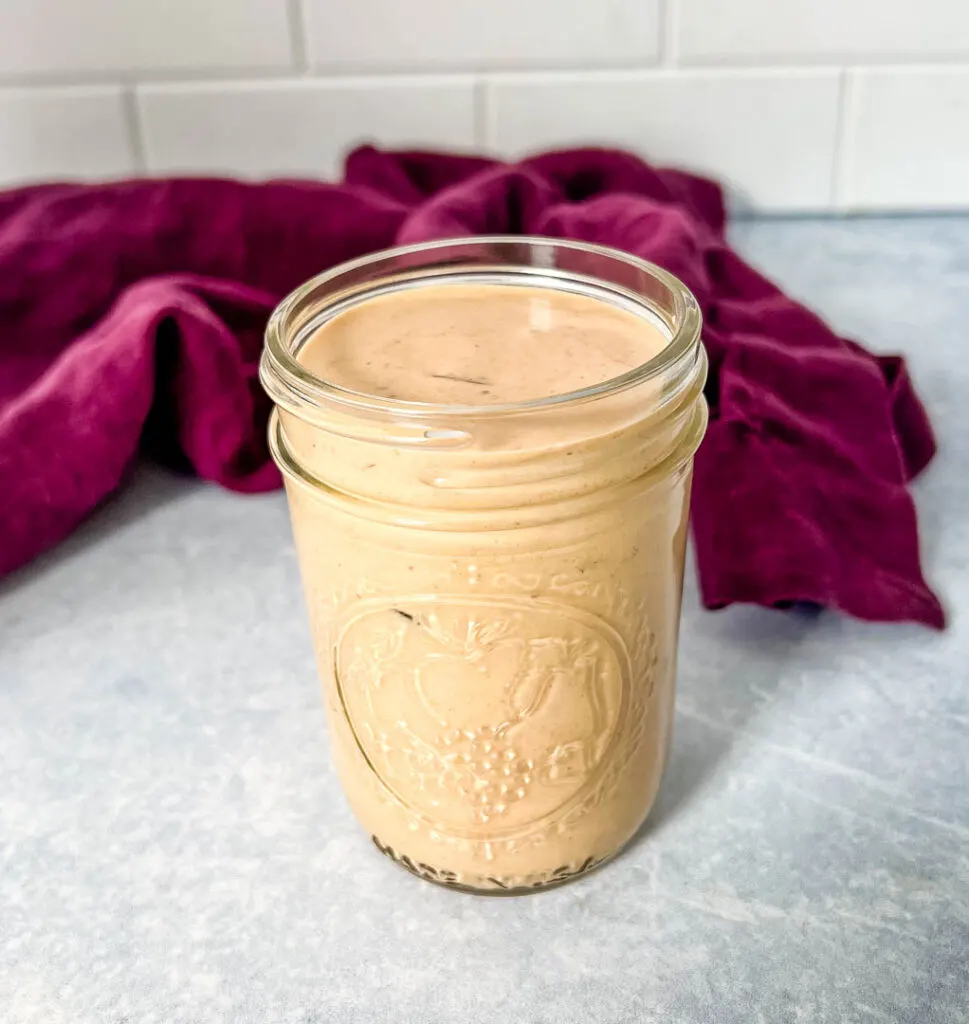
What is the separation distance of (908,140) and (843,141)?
0.06 m

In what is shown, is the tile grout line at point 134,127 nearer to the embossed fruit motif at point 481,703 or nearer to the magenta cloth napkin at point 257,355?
the magenta cloth napkin at point 257,355

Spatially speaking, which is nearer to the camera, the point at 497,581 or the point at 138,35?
the point at 497,581

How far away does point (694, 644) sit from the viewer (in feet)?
2.07

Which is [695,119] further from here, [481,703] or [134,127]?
[481,703]

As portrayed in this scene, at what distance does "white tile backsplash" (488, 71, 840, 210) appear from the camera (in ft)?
3.47

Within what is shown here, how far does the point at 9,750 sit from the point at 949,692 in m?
0.50

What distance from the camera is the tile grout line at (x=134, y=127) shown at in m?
1.05

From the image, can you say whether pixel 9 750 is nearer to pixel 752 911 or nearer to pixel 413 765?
pixel 413 765

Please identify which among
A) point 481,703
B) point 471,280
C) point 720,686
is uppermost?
point 471,280

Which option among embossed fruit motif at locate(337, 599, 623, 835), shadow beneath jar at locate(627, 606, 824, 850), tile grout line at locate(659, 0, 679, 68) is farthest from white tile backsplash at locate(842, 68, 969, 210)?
embossed fruit motif at locate(337, 599, 623, 835)

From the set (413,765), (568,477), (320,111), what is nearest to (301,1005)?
(413,765)

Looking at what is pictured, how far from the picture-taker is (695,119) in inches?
42.5

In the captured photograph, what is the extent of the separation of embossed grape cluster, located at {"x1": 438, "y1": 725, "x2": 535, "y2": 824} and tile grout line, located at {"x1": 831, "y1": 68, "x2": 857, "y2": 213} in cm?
86

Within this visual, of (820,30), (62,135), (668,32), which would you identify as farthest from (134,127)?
(820,30)
